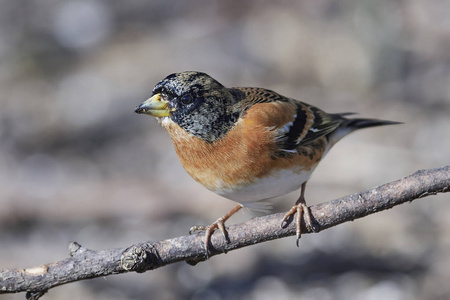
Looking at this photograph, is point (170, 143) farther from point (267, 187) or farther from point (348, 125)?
point (267, 187)

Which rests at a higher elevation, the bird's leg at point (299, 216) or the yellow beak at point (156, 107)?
the yellow beak at point (156, 107)

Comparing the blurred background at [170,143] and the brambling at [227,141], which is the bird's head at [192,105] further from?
the blurred background at [170,143]

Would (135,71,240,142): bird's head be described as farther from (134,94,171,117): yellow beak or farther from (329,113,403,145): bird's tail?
(329,113,403,145): bird's tail

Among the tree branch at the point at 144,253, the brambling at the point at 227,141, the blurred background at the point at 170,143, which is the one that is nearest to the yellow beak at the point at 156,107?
the brambling at the point at 227,141

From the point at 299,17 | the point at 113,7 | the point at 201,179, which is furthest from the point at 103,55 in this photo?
the point at 201,179

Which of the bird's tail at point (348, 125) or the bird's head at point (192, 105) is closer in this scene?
the bird's head at point (192, 105)

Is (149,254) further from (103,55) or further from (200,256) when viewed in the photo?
(103,55)
